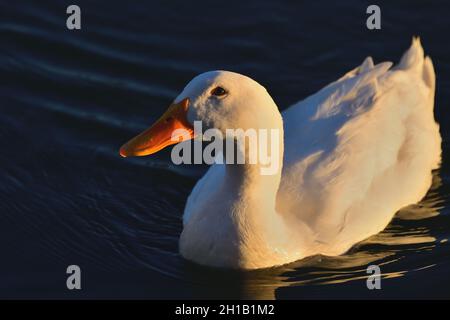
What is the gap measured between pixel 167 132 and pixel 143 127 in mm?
2620

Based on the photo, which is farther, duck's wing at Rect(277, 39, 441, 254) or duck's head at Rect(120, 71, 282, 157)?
duck's wing at Rect(277, 39, 441, 254)

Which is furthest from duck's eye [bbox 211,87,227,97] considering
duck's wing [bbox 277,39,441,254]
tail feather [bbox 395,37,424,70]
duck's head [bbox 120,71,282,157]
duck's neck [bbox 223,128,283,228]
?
tail feather [bbox 395,37,424,70]

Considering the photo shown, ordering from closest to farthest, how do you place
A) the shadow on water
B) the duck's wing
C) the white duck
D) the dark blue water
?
the white duck → the shadow on water → the dark blue water → the duck's wing

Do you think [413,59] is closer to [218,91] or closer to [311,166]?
[311,166]

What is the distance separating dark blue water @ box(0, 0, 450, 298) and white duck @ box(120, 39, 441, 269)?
21cm

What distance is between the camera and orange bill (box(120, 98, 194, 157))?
855 cm

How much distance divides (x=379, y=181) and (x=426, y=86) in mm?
1620

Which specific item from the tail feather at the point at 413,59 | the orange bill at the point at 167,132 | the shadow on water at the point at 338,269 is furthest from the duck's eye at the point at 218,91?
the tail feather at the point at 413,59

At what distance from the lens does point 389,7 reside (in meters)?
12.9

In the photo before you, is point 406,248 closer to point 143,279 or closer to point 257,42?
point 143,279

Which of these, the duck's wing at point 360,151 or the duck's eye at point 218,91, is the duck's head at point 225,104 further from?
the duck's wing at point 360,151

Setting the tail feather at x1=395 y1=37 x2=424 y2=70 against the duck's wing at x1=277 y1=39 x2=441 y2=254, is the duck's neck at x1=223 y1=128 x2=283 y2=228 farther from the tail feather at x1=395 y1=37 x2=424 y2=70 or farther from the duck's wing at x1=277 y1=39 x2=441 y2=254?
the tail feather at x1=395 y1=37 x2=424 y2=70

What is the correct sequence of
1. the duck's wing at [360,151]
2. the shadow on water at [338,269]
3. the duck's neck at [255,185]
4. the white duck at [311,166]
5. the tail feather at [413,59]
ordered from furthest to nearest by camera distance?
the tail feather at [413,59] < the duck's wing at [360,151] < the shadow on water at [338,269] < the duck's neck at [255,185] < the white duck at [311,166]

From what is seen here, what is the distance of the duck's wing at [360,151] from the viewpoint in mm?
9375
